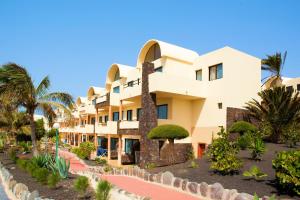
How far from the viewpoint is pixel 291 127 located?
20.2 meters

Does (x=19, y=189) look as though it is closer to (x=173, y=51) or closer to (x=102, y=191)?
(x=102, y=191)

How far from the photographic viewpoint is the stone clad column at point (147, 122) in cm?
2123

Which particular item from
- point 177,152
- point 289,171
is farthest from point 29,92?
point 289,171

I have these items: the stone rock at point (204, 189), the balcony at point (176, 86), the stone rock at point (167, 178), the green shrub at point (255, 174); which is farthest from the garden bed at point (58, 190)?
the balcony at point (176, 86)

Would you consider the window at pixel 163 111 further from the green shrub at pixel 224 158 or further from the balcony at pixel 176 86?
the green shrub at pixel 224 158

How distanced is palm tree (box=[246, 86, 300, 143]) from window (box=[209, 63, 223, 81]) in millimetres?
3711

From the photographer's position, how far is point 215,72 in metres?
23.4

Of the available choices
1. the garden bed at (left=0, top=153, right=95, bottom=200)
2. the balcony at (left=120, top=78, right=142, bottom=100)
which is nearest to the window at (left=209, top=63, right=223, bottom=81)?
the balcony at (left=120, top=78, right=142, bottom=100)

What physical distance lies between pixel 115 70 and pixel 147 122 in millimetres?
16174

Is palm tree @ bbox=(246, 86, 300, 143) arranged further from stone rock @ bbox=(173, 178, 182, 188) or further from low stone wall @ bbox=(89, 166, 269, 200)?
stone rock @ bbox=(173, 178, 182, 188)

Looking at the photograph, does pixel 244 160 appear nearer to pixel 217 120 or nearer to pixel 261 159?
pixel 261 159

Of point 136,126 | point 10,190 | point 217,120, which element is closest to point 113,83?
point 136,126

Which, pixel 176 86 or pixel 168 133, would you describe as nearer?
pixel 168 133

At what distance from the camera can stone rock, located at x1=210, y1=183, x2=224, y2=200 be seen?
10.5 m
